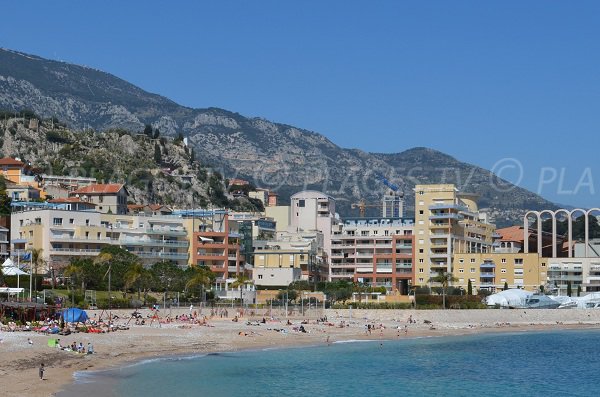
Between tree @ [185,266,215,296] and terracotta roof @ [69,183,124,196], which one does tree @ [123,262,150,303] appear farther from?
terracotta roof @ [69,183,124,196]

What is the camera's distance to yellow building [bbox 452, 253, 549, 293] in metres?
133

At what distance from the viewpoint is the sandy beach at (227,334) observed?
180 feet

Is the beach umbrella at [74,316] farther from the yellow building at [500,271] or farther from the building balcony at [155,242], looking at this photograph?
the yellow building at [500,271]

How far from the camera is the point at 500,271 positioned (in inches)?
5271

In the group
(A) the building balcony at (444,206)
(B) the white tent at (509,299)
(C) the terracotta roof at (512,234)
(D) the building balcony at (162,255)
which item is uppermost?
(A) the building balcony at (444,206)

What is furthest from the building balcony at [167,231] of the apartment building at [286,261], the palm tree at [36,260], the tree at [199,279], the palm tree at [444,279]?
the palm tree at [444,279]

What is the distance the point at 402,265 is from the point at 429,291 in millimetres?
14011

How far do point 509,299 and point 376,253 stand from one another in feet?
92.3

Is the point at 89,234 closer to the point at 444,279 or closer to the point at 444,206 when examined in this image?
the point at 444,279

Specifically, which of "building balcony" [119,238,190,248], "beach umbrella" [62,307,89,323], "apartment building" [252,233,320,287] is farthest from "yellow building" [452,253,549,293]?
"beach umbrella" [62,307,89,323]

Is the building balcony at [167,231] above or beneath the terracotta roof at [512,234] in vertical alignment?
beneath

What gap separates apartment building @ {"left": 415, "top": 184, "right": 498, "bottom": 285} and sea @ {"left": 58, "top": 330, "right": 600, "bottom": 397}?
1863 inches

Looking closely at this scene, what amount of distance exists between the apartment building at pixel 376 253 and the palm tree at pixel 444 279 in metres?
4.67

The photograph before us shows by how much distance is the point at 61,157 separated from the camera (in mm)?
197125
